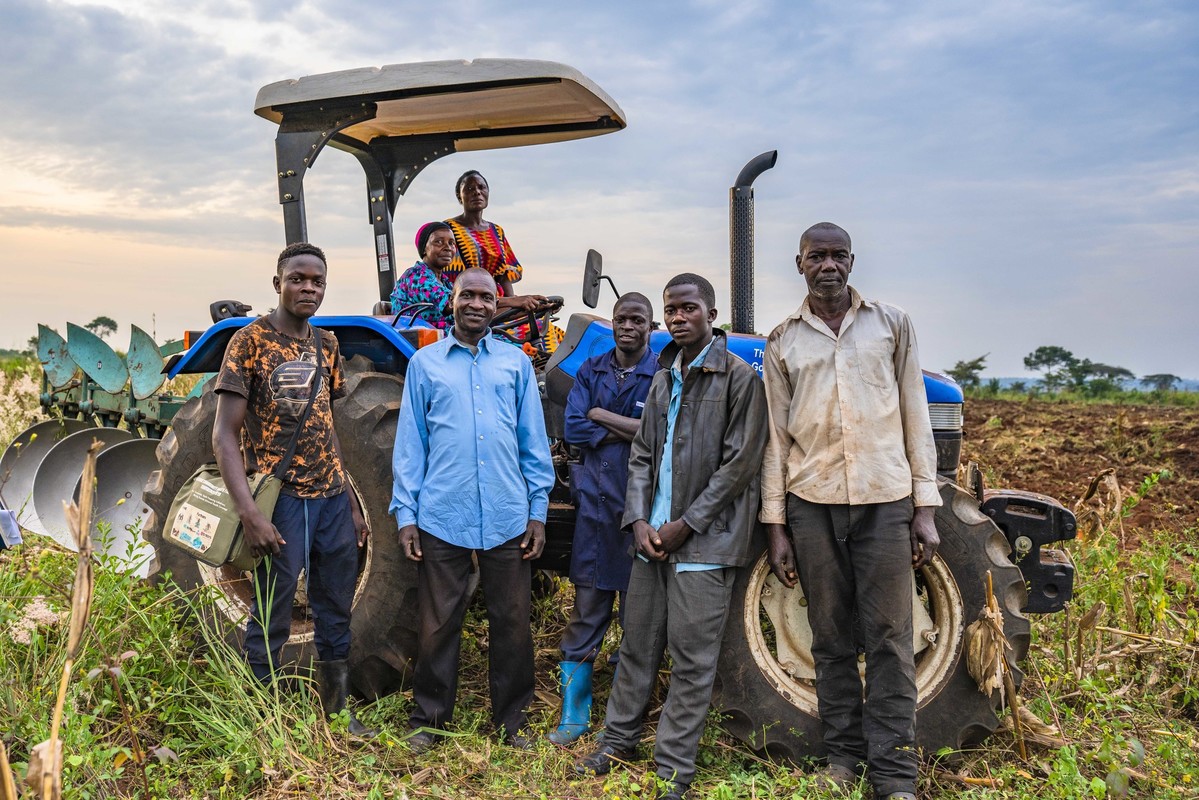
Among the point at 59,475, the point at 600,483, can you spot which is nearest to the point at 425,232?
the point at 600,483

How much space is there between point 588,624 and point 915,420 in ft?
4.87

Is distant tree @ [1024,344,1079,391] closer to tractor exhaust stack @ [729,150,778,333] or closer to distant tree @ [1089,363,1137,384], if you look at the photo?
distant tree @ [1089,363,1137,384]

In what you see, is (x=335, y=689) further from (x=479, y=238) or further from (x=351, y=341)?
(x=479, y=238)

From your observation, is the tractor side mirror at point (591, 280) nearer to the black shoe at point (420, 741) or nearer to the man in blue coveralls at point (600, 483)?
the man in blue coveralls at point (600, 483)

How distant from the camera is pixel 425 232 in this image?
4930 mm

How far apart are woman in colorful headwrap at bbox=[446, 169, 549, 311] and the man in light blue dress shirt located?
4.67 ft

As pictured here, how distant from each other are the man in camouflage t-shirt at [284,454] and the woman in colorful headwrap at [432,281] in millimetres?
1035

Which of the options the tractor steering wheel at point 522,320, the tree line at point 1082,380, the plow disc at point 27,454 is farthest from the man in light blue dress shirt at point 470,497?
the tree line at point 1082,380

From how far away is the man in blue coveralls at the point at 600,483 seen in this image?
373 centimetres

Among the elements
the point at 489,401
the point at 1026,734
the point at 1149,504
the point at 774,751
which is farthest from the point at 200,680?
the point at 1149,504

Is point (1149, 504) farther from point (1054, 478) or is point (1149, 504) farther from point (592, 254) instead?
point (592, 254)

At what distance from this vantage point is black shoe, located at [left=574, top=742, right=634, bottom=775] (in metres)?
3.43

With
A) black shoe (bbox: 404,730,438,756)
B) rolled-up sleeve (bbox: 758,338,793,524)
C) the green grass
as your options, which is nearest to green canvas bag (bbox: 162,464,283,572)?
the green grass

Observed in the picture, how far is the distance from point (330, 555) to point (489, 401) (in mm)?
816
